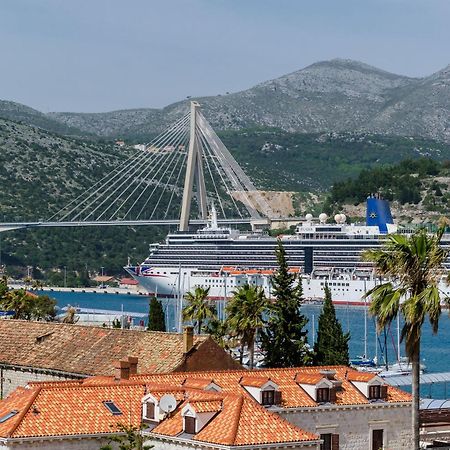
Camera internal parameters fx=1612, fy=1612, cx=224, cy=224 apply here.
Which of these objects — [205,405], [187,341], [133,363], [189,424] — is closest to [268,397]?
[205,405]

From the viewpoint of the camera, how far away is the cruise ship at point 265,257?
584 feet

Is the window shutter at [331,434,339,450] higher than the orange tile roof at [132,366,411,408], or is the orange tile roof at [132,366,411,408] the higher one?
the orange tile roof at [132,366,411,408]

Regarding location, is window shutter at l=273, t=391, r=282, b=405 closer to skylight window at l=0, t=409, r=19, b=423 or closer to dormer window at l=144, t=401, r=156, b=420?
dormer window at l=144, t=401, r=156, b=420

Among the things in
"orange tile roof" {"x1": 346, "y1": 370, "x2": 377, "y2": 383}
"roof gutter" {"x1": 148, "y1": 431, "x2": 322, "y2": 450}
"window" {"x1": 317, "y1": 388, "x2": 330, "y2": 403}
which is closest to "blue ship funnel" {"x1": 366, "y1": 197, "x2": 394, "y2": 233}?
"orange tile roof" {"x1": 346, "y1": 370, "x2": 377, "y2": 383}

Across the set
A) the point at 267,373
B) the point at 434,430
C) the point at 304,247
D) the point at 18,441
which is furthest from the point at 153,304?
the point at 304,247

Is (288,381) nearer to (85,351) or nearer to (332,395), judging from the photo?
(332,395)

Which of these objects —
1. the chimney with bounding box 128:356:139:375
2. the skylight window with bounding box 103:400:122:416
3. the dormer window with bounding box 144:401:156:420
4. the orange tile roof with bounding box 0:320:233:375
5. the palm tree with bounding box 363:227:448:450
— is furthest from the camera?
the orange tile roof with bounding box 0:320:233:375

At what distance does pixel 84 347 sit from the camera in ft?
147

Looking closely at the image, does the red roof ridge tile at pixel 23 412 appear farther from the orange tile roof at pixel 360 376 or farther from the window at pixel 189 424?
the orange tile roof at pixel 360 376

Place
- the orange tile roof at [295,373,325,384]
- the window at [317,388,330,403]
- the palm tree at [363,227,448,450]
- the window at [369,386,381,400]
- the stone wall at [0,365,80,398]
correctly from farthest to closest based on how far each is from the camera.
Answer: the stone wall at [0,365,80,398] < the window at [369,386,381,400] < the orange tile roof at [295,373,325,384] < the window at [317,388,330,403] < the palm tree at [363,227,448,450]

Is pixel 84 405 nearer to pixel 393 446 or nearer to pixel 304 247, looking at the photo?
pixel 393 446

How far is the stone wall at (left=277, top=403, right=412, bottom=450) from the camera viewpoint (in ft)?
112

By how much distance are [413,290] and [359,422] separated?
767cm

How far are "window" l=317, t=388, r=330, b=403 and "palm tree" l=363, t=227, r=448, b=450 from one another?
6538mm
